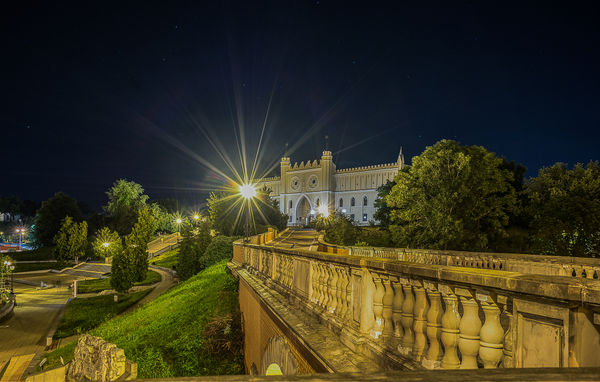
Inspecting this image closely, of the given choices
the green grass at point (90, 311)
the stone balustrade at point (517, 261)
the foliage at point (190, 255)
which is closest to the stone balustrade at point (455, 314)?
the stone balustrade at point (517, 261)

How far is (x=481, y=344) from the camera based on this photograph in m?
2.49

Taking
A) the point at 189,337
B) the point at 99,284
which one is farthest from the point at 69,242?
the point at 189,337

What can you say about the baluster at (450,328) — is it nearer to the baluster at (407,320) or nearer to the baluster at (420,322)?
the baluster at (420,322)

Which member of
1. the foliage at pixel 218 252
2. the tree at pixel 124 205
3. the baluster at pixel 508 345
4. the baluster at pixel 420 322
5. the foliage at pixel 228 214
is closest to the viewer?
the baluster at pixel 508 345

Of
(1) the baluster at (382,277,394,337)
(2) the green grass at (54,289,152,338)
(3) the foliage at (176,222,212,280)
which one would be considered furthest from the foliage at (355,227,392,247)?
(1) the baluster at (382,277,394,337)

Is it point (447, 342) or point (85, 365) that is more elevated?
point (447, 342)

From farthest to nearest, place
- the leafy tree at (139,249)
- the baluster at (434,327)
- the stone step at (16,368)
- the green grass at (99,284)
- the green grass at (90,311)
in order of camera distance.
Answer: the green grass at (99,284) < the leafy tree at (139,249) < the green grass at (90,311) < the stone step at (16,368) < the baluster at (434,327)

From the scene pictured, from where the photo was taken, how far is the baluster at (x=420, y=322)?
3.00 m

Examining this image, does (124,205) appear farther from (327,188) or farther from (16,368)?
(16,368)

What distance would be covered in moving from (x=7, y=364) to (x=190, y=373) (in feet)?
37.3

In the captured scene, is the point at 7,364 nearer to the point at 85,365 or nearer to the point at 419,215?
the point at 85,365

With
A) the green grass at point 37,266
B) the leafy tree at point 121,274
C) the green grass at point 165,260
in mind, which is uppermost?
the leafy tree at point 121,274

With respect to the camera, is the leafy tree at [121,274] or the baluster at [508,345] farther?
the leafy tree at [121,274]

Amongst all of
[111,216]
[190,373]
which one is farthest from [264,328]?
[111,216]
